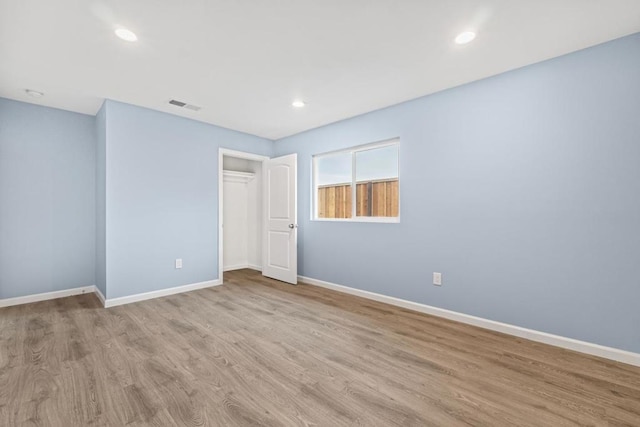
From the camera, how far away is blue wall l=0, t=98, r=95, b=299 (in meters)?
3.41

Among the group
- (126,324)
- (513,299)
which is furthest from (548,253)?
(126,324)

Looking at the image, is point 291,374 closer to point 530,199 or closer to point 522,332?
point 522,332

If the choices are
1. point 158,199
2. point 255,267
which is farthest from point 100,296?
point 255,267

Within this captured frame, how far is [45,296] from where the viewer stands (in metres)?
3.64

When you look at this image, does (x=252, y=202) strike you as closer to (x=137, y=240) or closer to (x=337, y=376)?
(x=137, y=240)

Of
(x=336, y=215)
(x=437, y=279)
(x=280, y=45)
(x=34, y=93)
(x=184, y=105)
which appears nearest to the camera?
(x=280, y=45)

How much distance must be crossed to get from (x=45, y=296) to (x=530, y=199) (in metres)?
5.75

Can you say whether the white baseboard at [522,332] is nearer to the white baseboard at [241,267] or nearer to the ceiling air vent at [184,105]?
the white baseboard at [241,267]

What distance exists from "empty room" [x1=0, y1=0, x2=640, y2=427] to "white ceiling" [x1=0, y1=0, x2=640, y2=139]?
2cm

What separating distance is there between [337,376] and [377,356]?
43 cm

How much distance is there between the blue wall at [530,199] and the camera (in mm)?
2137

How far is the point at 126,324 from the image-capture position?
2.81 m

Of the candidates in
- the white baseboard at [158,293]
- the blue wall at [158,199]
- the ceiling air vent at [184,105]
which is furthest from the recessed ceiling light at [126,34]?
the white baseboard at [158,293]

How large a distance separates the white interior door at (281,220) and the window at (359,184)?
0.38 metres
